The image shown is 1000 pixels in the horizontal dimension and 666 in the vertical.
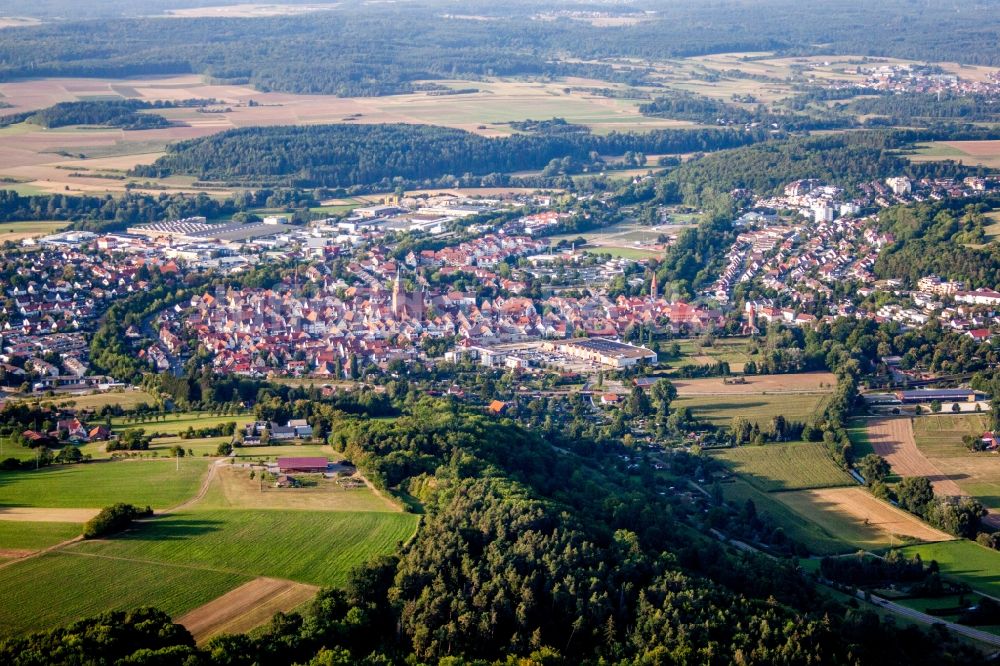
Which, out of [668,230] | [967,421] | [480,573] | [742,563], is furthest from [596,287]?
[480,573]

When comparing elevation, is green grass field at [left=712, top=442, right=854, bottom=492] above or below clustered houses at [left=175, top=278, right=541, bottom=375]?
below

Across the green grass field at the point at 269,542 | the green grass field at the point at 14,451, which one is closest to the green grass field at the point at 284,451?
the green grass field at the point at 269,542

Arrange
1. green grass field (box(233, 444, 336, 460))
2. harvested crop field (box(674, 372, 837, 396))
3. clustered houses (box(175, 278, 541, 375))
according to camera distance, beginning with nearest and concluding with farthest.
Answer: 1. green grass field (box(233, 444, 336, 460))
2. harvested crop field (box(674, 372, 837, 396))
3. clustered houses (box(175, 278, 541, 375))

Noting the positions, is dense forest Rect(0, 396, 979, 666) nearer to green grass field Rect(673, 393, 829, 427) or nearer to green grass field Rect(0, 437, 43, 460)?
green grass field Rect(0, 437, 43, 460)

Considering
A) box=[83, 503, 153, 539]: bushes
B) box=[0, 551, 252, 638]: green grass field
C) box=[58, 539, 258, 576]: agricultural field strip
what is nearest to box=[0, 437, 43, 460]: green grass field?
box=[83, 503, 153, 539]: bushes

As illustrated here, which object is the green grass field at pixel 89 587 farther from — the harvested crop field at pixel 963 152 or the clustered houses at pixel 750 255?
the harvested crop field at pixel 963 152

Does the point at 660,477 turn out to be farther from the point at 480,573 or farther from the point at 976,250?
the point at 976,250
